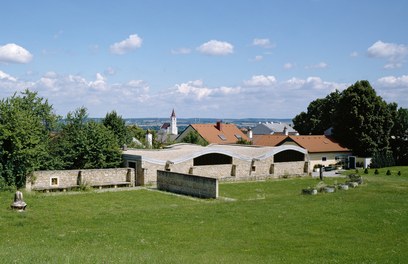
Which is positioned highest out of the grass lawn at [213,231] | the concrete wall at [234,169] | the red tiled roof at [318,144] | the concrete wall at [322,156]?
the red tiled roof at [318,144]

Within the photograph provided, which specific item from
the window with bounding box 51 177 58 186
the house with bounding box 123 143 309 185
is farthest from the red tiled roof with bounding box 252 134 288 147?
the window with bounding box 51 177 58 186

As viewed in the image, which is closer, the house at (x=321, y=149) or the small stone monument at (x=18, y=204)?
the small stone monument at (x=18, y=204)

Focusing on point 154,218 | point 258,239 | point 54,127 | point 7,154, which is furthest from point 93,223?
point 54,127

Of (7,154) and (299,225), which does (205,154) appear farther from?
(299,225)

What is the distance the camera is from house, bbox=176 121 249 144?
75469 millimetres

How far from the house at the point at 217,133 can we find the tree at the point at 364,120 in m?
18.4

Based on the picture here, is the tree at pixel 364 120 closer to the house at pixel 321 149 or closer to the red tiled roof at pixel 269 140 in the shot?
the house at pixel 321 149

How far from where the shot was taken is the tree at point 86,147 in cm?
4150

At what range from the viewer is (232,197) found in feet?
112

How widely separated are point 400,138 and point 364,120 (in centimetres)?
735

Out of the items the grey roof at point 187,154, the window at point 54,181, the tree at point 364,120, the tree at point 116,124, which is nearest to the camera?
the window at point 54,181

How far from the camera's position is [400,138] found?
66.2m

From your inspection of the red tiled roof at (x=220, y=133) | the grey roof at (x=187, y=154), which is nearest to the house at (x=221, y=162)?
the grey roof at (x=187, y=154)

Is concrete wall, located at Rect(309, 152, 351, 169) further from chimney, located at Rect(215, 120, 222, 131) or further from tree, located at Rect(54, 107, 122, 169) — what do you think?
tree, located at Rect(54, 107, 122, 169)
